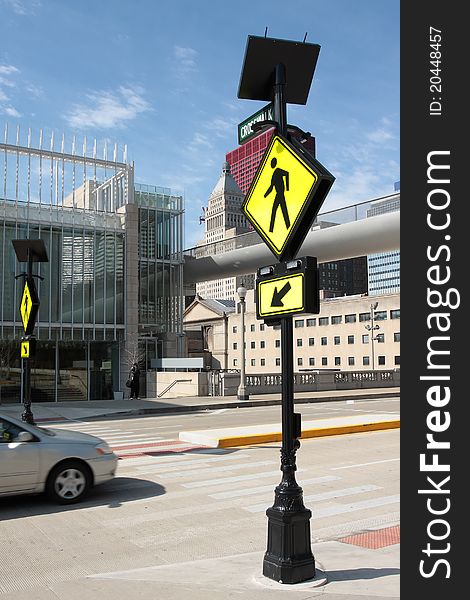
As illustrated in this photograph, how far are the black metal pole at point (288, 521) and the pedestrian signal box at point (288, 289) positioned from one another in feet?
0.54

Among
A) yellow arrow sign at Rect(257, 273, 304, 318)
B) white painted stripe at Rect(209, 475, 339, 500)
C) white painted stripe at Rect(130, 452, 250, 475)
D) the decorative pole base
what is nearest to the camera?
the decorative pole base

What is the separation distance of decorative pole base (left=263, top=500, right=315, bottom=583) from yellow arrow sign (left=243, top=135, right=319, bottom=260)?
7.82 ft

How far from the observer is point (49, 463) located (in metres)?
9.23

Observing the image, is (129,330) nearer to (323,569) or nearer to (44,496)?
(44,496)

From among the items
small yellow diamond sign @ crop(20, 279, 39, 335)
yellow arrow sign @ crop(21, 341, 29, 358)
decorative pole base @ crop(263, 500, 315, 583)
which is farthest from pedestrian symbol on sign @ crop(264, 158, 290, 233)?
yellow arrow sign @ crop(21, 341, 29, 358)

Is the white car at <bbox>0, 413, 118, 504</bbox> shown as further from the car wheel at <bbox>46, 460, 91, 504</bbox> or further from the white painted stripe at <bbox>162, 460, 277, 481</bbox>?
the white painted stripe at <bbox>162, 460, 277, 481</bbox>

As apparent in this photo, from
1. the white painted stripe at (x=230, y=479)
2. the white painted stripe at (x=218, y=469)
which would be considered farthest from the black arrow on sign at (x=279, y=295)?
the white painted stripe at (x=218, y=469)

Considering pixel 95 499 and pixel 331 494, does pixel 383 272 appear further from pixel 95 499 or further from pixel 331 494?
pixel 95 499

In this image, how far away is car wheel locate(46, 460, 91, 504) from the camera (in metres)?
9.28

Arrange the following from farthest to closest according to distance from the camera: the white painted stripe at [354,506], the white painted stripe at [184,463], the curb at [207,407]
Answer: the curb at [207,407] < the white painted stripe at [184,463] < the white painted stripe at [354,506]

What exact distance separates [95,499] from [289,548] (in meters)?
4.95

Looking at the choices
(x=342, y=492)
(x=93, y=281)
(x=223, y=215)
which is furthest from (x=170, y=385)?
(x=223, y=215)

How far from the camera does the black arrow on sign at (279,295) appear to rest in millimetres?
5895

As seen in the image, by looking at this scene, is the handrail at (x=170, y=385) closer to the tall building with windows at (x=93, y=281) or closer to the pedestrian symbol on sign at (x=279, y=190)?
the tall building with windows at (x=93, y=281)
